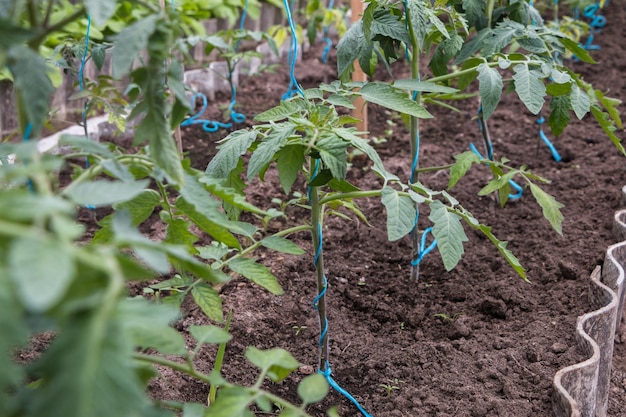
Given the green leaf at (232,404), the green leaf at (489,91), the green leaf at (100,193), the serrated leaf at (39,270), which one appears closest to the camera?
the serrated leaf at (39,270)

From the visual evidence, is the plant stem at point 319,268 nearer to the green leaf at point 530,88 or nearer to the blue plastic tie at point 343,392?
the blue plastic tie at point 343,392

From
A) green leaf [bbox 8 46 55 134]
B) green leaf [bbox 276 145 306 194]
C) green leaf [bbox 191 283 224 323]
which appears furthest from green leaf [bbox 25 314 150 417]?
green leaf [bbox 276 145 306 194]

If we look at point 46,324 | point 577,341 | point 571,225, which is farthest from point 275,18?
point 46,324

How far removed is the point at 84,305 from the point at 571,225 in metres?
2.49

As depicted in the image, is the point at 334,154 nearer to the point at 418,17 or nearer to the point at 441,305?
the point at 418,17

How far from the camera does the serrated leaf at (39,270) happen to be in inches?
24.7

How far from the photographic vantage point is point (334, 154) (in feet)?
4.90

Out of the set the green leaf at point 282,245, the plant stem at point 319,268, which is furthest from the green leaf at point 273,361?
the plant stem at point 319,268

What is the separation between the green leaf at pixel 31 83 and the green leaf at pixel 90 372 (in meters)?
0.33

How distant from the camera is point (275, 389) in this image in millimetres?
1919

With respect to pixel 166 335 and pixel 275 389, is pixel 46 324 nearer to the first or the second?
pixel 166 335

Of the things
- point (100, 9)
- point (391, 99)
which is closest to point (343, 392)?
point (391, 99)

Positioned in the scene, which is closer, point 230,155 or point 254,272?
point 254,272

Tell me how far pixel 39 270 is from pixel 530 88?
1.57 meters
